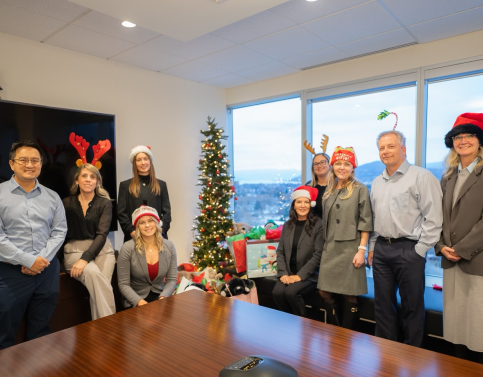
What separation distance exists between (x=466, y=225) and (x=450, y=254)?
224 millimetres

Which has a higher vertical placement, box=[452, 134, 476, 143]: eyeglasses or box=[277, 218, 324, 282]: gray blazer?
box=[452, 134, 476, 143]: eyeglasses

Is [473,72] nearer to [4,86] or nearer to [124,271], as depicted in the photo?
[124,271]

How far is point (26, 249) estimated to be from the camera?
269 cm

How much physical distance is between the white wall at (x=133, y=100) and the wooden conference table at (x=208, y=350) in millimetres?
3161

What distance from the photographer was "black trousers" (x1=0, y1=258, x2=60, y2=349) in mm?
2627

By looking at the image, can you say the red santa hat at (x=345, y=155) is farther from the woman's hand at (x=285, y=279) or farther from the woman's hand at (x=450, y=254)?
the woman's hand at (x=285, y=279)

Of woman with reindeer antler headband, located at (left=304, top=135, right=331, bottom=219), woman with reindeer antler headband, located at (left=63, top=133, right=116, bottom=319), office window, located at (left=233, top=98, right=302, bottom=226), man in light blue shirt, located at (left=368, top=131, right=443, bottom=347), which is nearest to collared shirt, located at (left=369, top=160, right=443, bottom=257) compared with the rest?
Answer: man in light blue shirt, located at (left=368, top=131, right=443, bottom=347)

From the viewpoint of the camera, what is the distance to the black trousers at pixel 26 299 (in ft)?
8.62

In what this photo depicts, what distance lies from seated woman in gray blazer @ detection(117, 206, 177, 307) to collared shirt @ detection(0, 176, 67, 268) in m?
0.55

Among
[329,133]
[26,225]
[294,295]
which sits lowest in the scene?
[294,295]

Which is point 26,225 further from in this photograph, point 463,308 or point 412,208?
point 463,308

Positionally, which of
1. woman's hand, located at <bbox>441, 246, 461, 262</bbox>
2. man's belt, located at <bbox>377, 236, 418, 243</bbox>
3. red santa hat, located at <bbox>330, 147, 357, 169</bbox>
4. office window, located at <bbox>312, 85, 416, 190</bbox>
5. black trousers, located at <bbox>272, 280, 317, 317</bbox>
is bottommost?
black trousers, located at <bbox>272, 280, 317, 317</bbox>

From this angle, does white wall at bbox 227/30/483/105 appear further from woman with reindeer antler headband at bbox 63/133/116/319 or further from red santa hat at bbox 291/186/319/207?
woman with reindeer antler headband at bbox 63/133/116/319

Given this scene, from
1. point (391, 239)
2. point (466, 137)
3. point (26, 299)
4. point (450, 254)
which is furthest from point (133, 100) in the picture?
point (450, 254)
